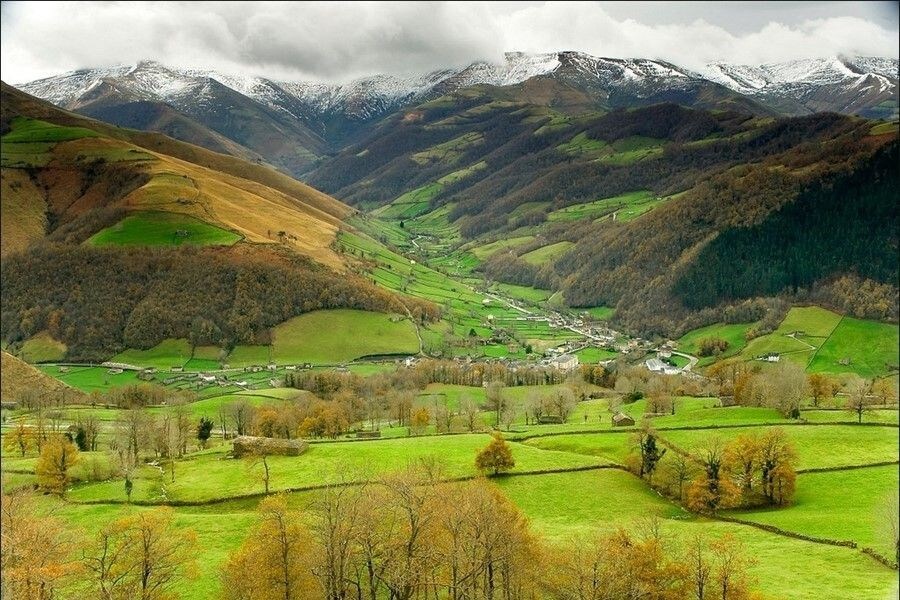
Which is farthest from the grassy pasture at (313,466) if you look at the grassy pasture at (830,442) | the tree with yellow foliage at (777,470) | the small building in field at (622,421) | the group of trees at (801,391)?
the group of trees at (801,391)

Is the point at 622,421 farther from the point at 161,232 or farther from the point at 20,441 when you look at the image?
the point at 161,232

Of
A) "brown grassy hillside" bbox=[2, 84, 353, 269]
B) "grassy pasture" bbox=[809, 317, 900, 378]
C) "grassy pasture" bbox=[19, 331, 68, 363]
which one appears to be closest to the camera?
"grassy pasture" bbox=[809, 317, 900, 378]

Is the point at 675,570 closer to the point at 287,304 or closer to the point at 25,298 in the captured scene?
the point at 287,304

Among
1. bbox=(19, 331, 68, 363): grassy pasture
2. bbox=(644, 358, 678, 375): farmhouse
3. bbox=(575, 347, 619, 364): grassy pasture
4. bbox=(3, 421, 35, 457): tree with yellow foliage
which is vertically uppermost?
bbox=(19, 331, 68, 363): grassy pasture

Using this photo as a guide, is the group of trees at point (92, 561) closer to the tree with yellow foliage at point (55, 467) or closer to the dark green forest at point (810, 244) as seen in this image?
the tree with yellow foliage at point (55, 467)

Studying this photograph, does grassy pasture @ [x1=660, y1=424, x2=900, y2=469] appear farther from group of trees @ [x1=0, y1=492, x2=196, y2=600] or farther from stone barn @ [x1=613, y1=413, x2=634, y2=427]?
group of trees @ [x1=0, y1=492, x2=196, y2=600]

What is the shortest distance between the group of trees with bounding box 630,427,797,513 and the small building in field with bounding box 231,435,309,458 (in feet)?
127

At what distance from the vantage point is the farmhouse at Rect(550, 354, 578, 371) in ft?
461

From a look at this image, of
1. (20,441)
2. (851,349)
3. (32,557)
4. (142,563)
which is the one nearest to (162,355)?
(20,441)

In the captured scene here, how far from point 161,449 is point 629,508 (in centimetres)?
5576

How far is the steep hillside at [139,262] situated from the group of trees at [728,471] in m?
106

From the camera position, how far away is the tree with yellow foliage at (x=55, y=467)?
61.5 m

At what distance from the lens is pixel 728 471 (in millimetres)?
63031

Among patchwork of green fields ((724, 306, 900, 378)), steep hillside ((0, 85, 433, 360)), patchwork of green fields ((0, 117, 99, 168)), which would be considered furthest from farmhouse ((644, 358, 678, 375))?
patchwork of green fields ((0, 117, 99, 168))
